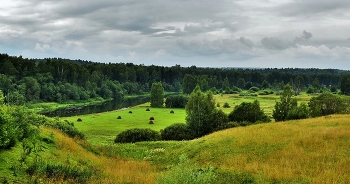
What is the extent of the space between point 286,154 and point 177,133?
26.5 meters

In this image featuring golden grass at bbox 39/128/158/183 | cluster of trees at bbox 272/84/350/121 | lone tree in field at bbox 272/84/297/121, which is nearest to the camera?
golden grass at bbox 39/128/158/183

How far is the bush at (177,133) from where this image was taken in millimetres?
42338

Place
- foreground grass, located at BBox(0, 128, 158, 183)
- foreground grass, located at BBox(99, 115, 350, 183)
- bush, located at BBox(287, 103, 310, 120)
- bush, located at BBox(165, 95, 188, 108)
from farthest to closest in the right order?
bush, located at BBox(165, 95, 188, 108) < bush, located at BBox(287, 103, 310, 120) < foreground grass, located at BBox(99, 115, 350, 183) < foreground grass, located at BBox(0, 128, 158, 183)

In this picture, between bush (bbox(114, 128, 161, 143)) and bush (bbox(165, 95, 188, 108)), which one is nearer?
bush (bbox(114, 128, 161, 143))

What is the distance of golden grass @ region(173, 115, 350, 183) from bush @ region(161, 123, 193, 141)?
17873 mm

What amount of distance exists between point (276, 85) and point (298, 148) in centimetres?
18646

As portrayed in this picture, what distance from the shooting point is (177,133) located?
43.4 m

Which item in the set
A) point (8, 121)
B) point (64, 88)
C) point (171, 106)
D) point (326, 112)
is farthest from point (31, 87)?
Answer: point (8, 121)

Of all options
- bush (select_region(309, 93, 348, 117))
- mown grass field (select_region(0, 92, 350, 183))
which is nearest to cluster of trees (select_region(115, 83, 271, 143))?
bush (select_region(309, 93, 348, 117))

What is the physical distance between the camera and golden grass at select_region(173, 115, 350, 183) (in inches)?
551

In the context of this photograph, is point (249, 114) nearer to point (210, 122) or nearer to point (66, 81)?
point (210, 122)

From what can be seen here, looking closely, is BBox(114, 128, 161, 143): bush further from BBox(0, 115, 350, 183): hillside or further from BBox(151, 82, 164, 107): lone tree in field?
BBox(151, 82, 164, 107): lone tree in field

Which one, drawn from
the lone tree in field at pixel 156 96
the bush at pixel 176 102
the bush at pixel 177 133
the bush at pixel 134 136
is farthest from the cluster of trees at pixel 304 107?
the lone tree in field at pixel 156 96

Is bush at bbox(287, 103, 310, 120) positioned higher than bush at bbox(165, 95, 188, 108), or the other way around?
bush at bbox(287, 103, 310, 120)
